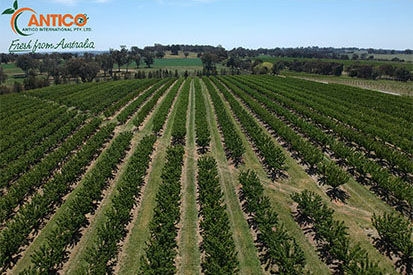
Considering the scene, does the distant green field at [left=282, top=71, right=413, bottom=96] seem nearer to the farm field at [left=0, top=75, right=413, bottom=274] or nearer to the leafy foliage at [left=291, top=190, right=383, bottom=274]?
the farm field at [left=0, top=75, right=413, bottom=274]

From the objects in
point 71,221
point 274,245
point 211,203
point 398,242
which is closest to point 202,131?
point 211,203

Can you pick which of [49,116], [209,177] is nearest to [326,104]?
[209,177]

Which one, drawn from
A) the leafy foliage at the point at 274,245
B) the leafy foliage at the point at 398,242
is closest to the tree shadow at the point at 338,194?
the leafy foliage at the point at 398,242

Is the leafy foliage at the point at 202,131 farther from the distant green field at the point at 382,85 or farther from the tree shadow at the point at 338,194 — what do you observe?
the distant green field at the point at 382,85

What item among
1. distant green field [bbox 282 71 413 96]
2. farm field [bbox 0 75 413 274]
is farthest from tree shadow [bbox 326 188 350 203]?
distant green field [bbox 282 71 413 96]

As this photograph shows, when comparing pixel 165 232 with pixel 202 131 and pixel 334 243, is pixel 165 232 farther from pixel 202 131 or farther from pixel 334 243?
pixel 202 131

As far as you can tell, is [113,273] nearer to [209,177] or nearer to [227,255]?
[227,255]

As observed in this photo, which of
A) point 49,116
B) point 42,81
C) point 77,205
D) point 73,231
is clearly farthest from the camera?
point 42,81

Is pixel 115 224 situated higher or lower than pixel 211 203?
lower
